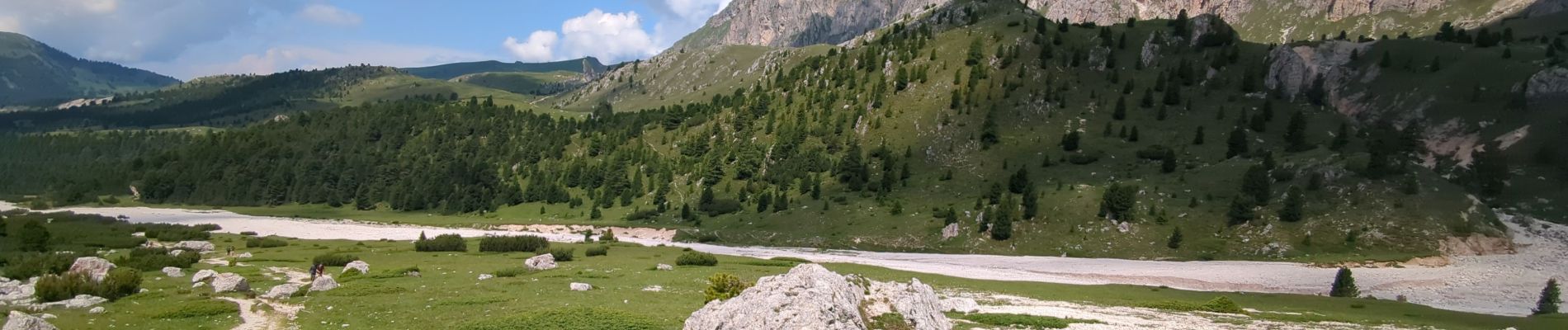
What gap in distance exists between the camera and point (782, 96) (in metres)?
183

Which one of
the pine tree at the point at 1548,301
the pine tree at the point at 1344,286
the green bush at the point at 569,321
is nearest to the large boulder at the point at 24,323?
the green bush at the point at 569,321

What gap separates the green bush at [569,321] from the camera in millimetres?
25859

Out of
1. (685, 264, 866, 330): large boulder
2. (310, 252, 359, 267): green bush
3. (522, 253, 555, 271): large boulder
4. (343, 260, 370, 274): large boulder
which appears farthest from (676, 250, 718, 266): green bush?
(685, 264, 866, 330): large boulder

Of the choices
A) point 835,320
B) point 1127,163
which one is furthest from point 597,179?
point 835,320

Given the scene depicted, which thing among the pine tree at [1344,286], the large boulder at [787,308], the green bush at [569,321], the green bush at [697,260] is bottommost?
the green bush at [569,321]

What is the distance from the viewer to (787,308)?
20141 millimetres

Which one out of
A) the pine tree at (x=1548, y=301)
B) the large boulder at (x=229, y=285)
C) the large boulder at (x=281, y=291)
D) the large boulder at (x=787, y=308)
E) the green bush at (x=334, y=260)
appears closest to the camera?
the large boulder at (x=787, y=308)

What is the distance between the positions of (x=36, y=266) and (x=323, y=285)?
736 inches

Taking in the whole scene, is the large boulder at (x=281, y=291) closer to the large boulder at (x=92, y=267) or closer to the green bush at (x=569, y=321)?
the large boulder at (x=92, y=267)

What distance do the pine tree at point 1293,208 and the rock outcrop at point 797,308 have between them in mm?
78097

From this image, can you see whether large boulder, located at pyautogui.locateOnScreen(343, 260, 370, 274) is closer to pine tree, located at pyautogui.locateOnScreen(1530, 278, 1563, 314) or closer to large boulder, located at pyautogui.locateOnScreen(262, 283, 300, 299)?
large boulder, located at pyautogui.locateOnScreen(262, 283, 300, 299)

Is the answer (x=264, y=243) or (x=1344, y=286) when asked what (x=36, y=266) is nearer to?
(x=264, y=243)

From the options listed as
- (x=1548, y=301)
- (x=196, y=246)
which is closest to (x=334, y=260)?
(x=196, y=246)

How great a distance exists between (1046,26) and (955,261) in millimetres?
123763
